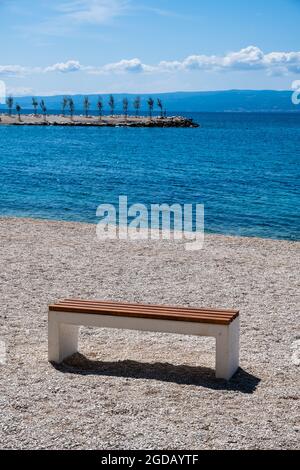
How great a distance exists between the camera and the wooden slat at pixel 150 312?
5773mm

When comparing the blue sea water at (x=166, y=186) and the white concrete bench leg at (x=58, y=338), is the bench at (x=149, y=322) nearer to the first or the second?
the white concrete bench leg at (x=58, y=338)

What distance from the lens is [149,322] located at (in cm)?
585

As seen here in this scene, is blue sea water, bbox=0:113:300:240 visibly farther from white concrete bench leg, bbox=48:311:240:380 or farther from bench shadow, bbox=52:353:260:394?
white concrete bench leg, bbox=48:311:240:380

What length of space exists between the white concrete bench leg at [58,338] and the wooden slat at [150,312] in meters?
0.14

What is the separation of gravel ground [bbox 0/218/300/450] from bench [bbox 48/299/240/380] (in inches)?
6.6

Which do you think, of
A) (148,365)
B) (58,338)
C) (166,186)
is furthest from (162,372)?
(166,186)

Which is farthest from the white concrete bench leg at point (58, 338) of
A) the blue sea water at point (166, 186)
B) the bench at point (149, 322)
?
the blue sea water at point (166, 186)

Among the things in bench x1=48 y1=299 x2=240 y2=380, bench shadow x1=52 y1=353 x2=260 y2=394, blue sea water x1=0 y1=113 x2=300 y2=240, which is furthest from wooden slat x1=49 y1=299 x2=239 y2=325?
blue sea water x1=0 y1=113 x2=300 y2=240

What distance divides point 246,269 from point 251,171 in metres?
30.1

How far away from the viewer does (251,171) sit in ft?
133

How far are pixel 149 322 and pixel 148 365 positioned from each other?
649 mm

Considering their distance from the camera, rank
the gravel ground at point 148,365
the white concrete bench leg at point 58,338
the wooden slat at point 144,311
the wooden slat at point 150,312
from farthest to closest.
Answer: the white concrete bench leg at point 58,338, the wooden slat at point 144,311, the wooden slat at point 150,312, the gravel ground at point 148,365

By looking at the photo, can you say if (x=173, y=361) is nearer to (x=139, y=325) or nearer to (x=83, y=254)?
(x=139, y=325)

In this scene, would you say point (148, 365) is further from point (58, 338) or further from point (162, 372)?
point (58, 338)
